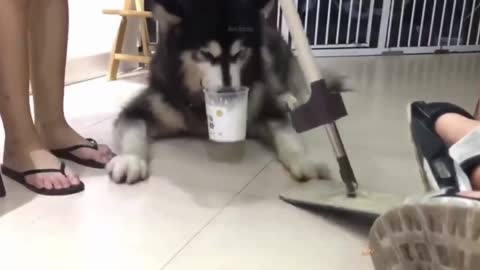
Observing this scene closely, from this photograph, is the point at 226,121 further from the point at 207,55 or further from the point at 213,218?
the point at 213,218

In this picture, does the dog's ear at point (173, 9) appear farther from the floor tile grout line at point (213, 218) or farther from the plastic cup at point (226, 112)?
the floor tile grout line at point (213, 218)

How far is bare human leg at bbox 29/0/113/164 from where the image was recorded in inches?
52.5

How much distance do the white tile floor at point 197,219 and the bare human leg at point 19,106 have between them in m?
0.06

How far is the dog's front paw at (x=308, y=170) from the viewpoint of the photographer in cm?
133

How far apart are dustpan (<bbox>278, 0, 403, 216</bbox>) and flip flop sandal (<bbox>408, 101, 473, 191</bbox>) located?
3.8 inches

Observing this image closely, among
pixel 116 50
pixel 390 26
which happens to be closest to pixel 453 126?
pixel 116 50

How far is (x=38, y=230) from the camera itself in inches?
42.1

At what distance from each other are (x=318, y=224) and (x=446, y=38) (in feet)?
11.8

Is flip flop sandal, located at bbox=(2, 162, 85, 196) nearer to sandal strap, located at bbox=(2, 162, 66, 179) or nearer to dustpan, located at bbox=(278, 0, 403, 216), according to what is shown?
sandal strap, located at bbox=(2, 162, 66, 179)

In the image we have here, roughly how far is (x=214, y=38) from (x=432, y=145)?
62 cm

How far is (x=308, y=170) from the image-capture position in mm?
1339

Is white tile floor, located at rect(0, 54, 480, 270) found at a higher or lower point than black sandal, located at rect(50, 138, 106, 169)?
lower

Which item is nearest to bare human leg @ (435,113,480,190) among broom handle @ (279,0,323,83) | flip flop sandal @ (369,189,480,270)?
broom handle @ (279,0,323,83)

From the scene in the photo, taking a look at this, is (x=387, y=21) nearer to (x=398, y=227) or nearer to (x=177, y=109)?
(x=177, y=109)
